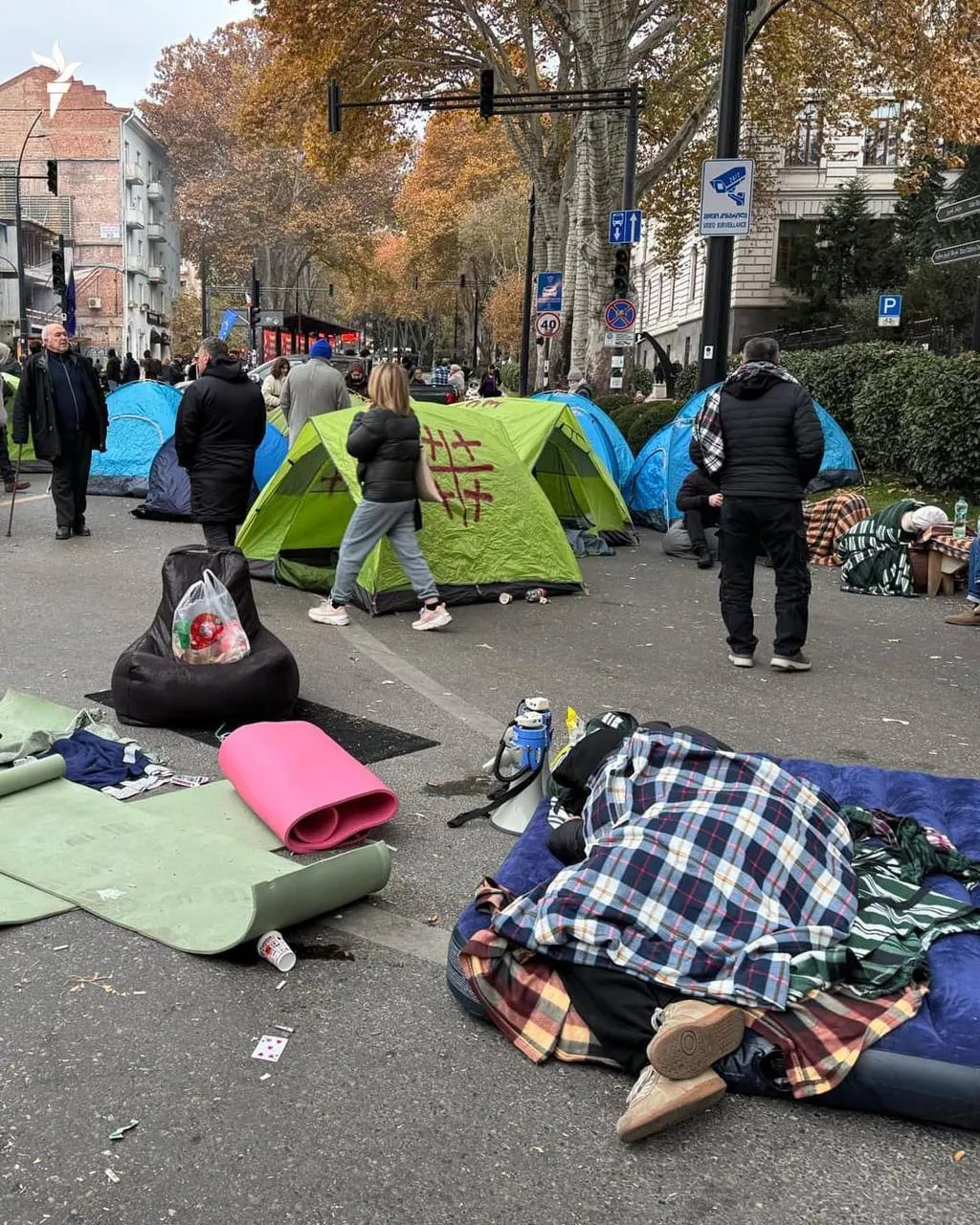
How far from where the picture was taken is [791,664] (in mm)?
7102

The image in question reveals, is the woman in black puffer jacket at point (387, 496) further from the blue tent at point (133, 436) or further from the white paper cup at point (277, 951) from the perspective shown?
the blue tent at point (133, 436)

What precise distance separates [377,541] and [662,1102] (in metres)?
5.94

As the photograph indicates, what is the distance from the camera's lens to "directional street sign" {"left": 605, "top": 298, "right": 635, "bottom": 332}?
18656 millimetres

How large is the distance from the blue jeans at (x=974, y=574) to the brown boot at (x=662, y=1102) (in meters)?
7.04

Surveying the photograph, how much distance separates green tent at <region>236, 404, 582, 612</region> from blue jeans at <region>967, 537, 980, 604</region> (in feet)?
9.92

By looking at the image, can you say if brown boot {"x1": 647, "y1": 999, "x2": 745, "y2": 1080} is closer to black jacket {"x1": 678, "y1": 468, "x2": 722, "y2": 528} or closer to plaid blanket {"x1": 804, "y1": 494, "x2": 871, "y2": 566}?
black jacket {"x1": 678, "y1": 468, "x2": 722, "y2": 528}

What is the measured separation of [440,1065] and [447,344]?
306 ft

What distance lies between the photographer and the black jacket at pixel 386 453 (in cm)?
796

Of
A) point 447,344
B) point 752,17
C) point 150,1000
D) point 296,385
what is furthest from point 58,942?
point 447,344

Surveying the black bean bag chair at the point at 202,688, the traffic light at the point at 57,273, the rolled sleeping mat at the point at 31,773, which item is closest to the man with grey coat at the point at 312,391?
the black bean bag chair at the point at 202,688

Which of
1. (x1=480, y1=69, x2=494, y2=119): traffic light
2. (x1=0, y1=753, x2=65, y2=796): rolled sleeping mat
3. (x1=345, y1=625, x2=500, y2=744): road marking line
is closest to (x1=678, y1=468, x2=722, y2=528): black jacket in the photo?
(x1=345, y1=625, x2=500, y2=744): road marking line

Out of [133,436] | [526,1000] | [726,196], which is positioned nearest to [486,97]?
[133,436]

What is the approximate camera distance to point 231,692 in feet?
18.1

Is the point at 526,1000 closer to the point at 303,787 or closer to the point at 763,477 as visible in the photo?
the point at 303,787
